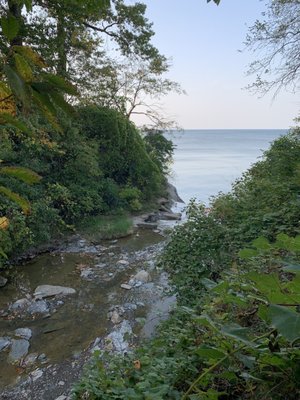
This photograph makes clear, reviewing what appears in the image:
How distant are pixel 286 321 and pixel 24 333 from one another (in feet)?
14.3

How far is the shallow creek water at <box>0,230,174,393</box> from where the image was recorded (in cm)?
416

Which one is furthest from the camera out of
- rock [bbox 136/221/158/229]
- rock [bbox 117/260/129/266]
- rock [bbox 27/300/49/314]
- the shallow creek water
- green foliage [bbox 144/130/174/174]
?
green foliage [bbox 144/130/174/174]

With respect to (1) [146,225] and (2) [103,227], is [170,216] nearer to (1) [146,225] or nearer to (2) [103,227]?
(1) [146,225]

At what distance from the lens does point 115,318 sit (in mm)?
4758

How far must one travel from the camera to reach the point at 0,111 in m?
0.76

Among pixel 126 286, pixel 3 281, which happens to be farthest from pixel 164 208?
A: pixel 3 281

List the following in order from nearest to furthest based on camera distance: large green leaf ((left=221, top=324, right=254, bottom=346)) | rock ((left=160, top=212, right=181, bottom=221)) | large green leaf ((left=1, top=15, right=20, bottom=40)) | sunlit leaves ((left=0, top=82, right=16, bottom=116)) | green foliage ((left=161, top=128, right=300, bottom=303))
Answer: large green leaf ((left=1, top=15, right=20, bottom=40)) < sunlit leaves ((left=0, top=82, right=16, bottom=116)) < large green leaf ((left=221, top=324, right=254, bottom=346)) < green foliage ((left=161, top=128, right=300, bottom=303)) < rock ((left=160, top=212, right=181, bottom=221))

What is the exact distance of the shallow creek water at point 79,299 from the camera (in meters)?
4.16

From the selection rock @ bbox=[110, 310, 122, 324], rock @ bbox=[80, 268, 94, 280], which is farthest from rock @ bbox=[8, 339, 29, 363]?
rock @ bbox=[80, 268, 94, 280]

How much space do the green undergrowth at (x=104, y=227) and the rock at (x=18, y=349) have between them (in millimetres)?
4316

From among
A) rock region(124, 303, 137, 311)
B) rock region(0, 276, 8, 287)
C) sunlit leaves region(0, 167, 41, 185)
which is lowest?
rock region(124, 303, 137, 311)

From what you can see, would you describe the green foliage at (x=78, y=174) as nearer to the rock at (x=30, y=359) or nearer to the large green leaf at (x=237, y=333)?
the rock at (x=30, y=359)

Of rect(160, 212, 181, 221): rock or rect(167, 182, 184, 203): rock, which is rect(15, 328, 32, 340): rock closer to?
rect(160, 212, 181, 221): rock

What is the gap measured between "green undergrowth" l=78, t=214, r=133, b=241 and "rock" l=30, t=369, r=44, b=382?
483cm
